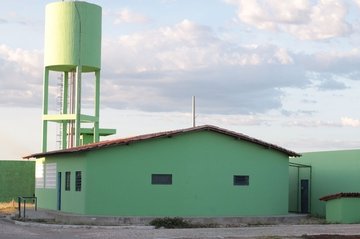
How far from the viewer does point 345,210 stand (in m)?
31.0

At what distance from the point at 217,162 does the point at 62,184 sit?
766 centimetres

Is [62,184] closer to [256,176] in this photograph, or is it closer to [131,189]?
[131,189]

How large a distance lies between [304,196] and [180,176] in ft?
23.4

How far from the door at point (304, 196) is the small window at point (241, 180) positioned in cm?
403

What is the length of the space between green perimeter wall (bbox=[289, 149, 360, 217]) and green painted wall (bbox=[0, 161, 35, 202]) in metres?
19.0

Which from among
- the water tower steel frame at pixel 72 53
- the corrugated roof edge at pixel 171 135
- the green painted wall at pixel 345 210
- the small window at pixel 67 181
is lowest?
the green painted wall at pixel 345 210

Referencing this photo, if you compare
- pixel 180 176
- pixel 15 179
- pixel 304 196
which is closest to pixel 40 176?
pixel 15 179

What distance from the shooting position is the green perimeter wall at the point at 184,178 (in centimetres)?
3191

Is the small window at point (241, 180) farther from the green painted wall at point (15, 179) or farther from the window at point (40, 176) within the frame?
the green painted wall at point (15, 179)

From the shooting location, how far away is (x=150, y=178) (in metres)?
32.4

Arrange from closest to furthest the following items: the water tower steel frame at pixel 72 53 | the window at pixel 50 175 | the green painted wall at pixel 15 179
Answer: the window at pixel 50 175
the water tower steel frame at pixel 72 53
the green painted wall at pixel 15 179

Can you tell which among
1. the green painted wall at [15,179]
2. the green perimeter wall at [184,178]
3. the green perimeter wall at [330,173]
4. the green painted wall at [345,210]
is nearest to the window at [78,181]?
the green perimeter wall at [184,178]

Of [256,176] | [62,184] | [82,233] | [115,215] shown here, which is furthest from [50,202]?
[82,233]

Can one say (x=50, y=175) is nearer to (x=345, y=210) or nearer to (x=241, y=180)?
(x=241, y=180)
